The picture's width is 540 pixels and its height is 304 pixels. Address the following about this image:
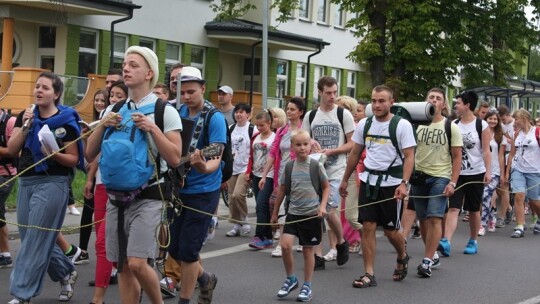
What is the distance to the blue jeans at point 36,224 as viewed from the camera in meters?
7.47

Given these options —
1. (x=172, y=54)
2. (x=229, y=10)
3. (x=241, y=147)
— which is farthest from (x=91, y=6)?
(x=241, y=147)

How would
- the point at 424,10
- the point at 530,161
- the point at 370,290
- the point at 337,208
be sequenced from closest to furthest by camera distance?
1. the point at 370,290
2. the point at 337,208
3. the point at 530,161
4. the point at 424,10

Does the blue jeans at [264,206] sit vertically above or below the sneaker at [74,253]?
above

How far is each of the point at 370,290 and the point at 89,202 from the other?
9.12 ft

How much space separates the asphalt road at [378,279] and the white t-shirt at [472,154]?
41.8 inches

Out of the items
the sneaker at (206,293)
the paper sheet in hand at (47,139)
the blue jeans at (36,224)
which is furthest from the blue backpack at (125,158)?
the sneaker at (206,293)

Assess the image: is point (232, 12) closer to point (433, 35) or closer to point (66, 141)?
point (433, 35)

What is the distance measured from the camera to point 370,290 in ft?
30.9

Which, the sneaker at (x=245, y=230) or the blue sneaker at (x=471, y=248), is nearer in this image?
the blue sneaker at (x=471, y=248)

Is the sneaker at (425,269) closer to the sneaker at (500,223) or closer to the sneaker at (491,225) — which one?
the sneaker at (491,225)

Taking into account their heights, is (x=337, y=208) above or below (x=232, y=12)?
below

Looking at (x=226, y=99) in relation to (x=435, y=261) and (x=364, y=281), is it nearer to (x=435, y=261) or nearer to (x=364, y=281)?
(x=435, y=261)

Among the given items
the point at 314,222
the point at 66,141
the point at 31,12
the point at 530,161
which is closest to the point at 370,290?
the point at 314,222

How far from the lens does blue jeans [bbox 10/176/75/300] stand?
7473 millimetres
